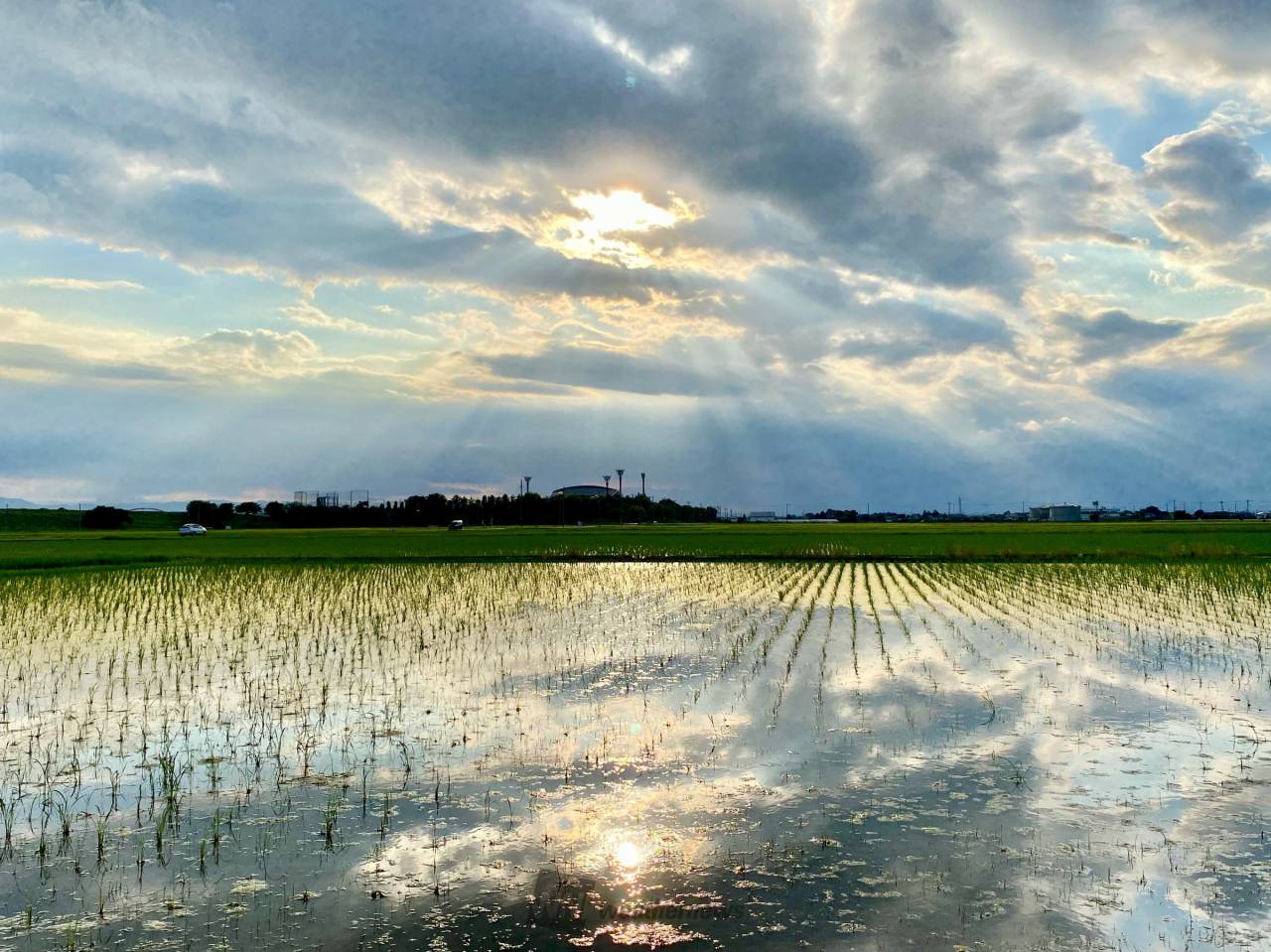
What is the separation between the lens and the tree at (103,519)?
92.2m

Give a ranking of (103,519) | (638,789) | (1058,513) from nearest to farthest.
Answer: (638,789)
(103,519)
(1058,513)

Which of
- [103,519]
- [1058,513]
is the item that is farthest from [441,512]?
[1058,513]

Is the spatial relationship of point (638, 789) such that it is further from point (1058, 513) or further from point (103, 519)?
point (1058, 513)

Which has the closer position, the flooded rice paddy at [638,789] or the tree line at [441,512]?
the flooded rice paddy at [638,789]

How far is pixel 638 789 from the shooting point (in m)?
6.43

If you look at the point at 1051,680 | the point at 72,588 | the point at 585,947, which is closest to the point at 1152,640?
the point at 1051,680

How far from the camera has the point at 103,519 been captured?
92562 mm

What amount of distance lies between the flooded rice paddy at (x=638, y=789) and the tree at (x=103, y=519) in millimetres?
92096

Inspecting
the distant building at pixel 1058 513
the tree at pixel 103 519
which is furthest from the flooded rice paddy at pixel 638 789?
the distant building at pixel 1058 513

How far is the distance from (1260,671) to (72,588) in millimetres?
26256

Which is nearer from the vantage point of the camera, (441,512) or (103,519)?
(103,519)

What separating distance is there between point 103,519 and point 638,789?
10449cm

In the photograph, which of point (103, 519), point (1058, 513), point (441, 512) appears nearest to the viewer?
point (103, 519)

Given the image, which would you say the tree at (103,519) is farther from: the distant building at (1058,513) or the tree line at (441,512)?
the distant building at (1058,513)
